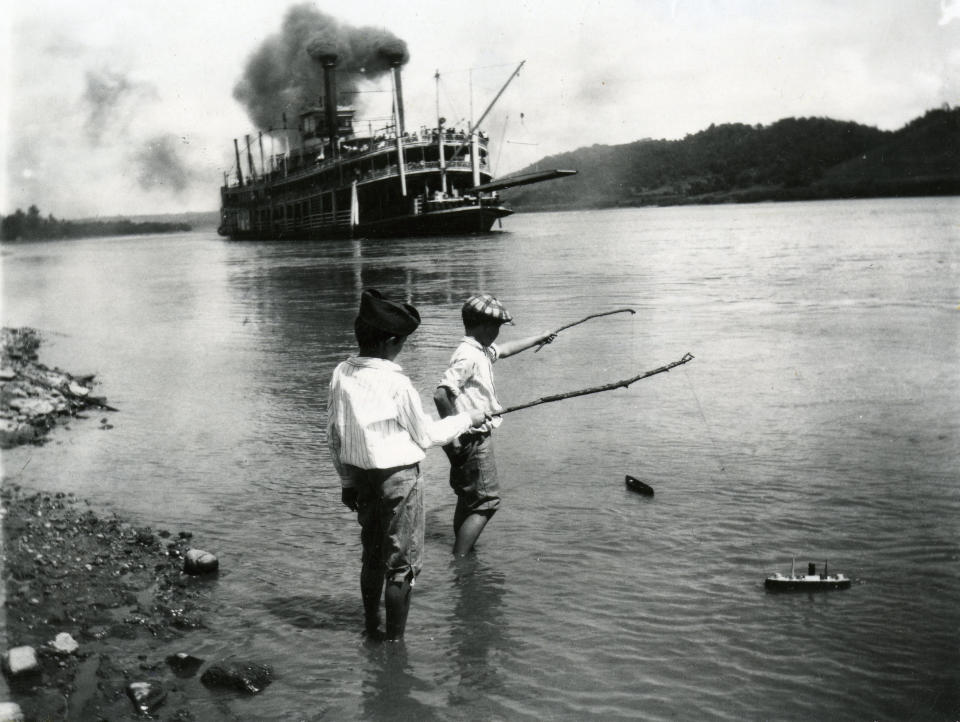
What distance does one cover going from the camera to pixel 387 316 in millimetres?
3574

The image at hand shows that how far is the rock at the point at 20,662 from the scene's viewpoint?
3.54m

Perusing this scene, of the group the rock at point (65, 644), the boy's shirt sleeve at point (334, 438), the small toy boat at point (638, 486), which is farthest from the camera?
the small toy boat at point (638, 486)

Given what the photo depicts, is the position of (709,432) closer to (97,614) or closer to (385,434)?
(385,434)

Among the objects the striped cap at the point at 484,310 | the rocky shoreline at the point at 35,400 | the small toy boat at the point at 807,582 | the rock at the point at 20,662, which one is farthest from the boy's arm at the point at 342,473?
the rocky shoreline at the point at 35,400

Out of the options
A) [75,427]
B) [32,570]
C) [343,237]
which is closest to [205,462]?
[75,427]

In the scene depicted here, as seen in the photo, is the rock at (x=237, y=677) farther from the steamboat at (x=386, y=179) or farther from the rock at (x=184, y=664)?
the steamboat at (x=386, y=179)

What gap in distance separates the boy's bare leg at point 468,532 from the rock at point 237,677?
1.55 m

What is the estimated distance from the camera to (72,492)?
6.45m

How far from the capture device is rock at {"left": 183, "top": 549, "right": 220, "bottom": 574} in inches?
191

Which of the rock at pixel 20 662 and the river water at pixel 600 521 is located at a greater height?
the rock at pixel 20 662

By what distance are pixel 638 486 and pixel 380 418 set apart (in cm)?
330

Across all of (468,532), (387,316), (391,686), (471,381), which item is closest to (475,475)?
(468,532)

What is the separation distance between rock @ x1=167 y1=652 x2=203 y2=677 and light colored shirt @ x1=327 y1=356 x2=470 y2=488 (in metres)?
1.17

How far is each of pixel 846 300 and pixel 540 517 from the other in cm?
1709
